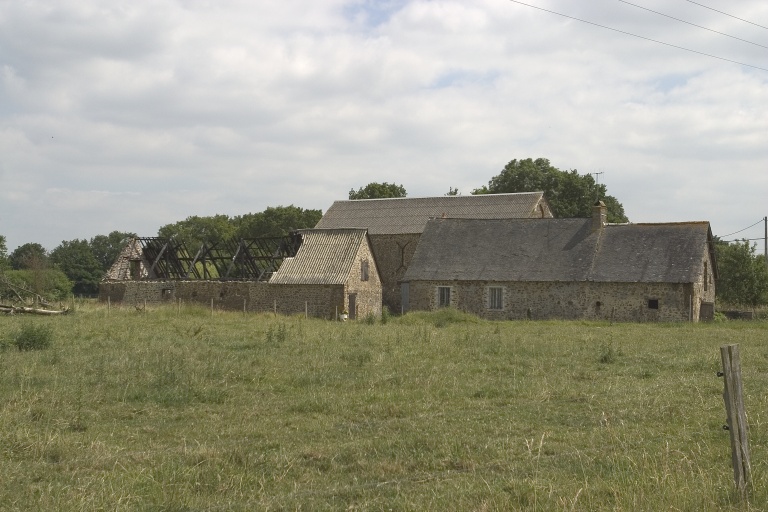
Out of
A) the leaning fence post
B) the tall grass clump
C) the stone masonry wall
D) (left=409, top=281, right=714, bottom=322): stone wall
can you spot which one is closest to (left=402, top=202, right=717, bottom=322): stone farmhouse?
(left=409, top=281, right=714, bottom=322): stone wall

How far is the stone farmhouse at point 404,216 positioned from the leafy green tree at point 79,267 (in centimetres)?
4890

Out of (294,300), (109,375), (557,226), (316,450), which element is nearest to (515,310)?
(557,226)

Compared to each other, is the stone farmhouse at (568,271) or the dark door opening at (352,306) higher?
the stone farmhouse at (568,271)

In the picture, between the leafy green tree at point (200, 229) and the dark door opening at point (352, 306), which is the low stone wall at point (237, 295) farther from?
the leafy green tree at point (200, 229)

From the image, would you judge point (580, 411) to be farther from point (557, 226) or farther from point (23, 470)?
point (557, 226)

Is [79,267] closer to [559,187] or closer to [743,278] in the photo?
[559,187]

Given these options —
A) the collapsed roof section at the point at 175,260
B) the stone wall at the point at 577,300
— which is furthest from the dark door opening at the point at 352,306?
the collapsed roof section at the point at 175,260

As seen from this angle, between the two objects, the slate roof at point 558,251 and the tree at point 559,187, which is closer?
the slate roof at point 558,251

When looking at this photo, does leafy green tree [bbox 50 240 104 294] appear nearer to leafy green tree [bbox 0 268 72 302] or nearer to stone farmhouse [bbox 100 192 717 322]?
leafy green tree [bbox 0 268 72 302]

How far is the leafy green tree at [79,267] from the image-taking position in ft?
312

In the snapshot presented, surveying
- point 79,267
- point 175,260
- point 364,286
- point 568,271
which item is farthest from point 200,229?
point 568,271

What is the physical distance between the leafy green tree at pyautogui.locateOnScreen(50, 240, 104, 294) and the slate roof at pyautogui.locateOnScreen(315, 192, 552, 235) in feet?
157

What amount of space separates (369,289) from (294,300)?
432 centimetres

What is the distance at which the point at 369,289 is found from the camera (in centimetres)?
4266
